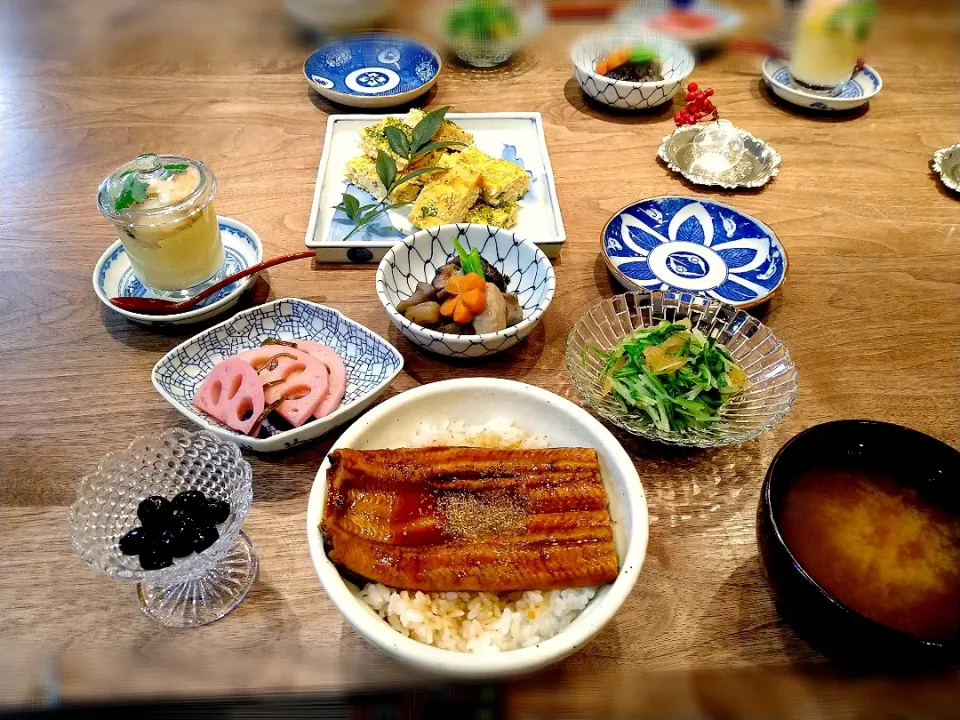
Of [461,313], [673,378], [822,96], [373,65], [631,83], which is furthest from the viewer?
[373,65]

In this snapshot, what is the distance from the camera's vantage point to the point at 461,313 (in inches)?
51.3

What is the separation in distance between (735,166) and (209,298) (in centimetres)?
153

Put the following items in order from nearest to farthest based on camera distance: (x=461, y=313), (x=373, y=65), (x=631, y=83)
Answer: (x=461, y=313) < (x=631, y=83) < (x=373, y=65)

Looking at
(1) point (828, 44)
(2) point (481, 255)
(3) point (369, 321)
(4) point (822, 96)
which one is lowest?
(3) point (369, 321)

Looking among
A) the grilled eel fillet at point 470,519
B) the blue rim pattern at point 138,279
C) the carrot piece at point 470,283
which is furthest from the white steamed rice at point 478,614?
the blue rim pattern at point 138,279

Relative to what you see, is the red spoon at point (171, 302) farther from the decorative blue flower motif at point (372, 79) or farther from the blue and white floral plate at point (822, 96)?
the blue and white floral plate at point (822, 96)

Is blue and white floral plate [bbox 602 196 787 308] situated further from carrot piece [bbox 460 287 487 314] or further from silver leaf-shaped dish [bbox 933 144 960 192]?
silver leaf-shaped dish [bbox 933 144 960 192]

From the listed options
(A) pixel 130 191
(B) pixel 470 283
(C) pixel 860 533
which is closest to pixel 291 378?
(B) pixel 470 283

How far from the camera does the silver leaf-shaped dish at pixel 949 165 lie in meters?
1.88

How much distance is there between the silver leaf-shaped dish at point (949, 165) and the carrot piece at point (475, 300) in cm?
154

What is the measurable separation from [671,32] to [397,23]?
2.52 ft

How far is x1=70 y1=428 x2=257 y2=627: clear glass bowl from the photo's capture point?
2.99 ft

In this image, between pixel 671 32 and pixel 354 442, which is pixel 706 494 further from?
pixel 671 32

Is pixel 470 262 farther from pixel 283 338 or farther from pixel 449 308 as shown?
pixel 283 338
